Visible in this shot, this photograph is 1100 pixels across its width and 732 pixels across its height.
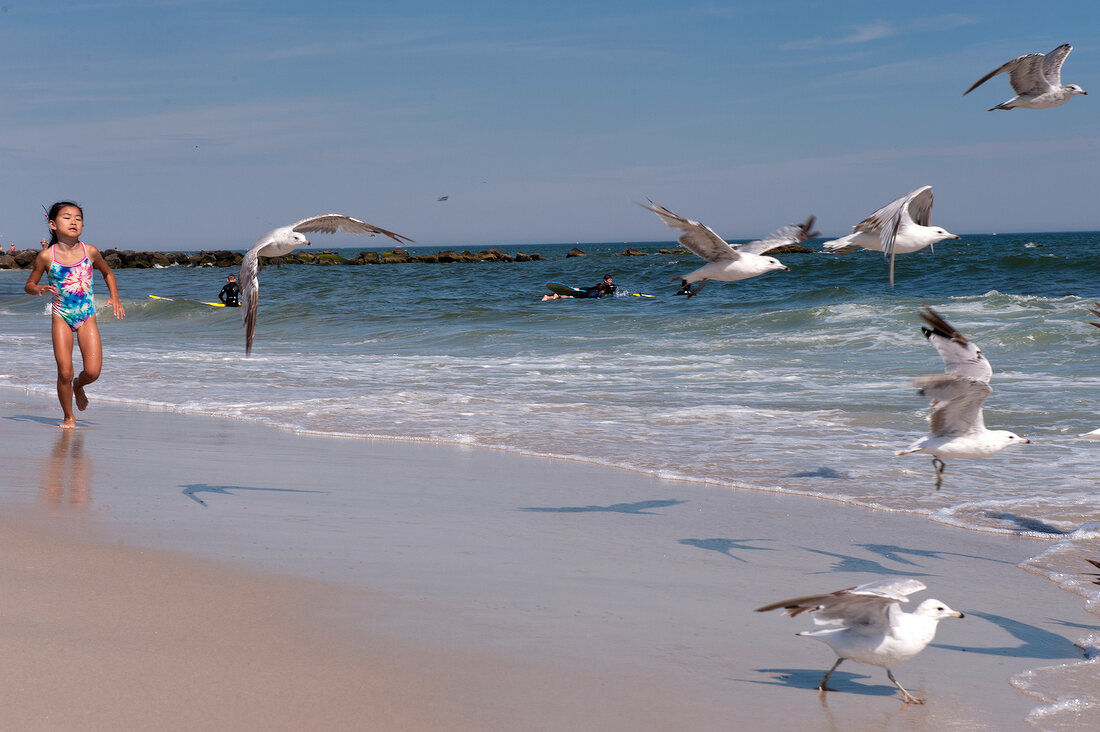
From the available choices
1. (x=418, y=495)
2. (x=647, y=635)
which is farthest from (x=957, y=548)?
(x=418, y=495)

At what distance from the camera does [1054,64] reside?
6945mm

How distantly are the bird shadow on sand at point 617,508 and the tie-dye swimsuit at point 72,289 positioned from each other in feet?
12.7

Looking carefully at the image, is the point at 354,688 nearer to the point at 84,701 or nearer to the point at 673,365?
the point at 84,701

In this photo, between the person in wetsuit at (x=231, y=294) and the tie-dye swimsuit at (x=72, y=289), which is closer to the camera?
the tie-dye swimsuit at (x=72, y=289)

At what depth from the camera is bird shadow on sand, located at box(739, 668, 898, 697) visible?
334 centimetres

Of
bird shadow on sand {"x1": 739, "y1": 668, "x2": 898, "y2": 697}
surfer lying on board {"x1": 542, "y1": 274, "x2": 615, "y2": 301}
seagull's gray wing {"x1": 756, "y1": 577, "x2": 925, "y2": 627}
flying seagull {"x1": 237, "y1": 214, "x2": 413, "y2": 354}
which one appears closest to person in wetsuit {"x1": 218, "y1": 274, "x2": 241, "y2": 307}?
surfer lying on board {"x1": 542, "y1": 274, "x2": 615, "y2": 301}

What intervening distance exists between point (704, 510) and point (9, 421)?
5.64 m

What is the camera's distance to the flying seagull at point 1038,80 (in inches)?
269

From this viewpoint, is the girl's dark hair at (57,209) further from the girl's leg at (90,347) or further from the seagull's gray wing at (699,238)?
the seagull's gray wing at (699,238)

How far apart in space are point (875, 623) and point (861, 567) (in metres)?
1.62

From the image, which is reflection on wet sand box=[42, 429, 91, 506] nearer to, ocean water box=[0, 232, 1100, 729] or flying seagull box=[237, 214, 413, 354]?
flying seagull box=[237, 214, 413, 354]

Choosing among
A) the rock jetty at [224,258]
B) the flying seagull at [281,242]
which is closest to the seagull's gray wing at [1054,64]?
the flying seagull at [281,242]

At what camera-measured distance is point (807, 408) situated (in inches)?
375

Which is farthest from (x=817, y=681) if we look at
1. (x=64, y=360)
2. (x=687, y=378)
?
(x=687, y=378)
